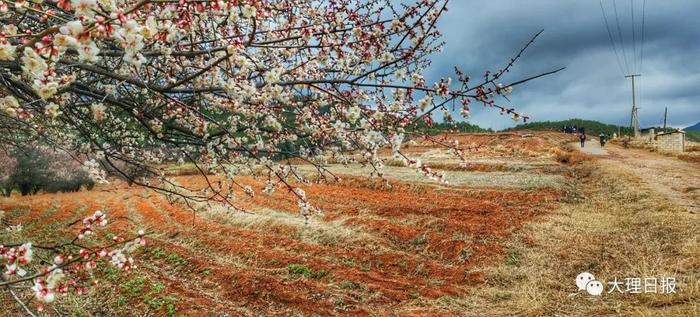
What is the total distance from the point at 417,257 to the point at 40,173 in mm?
35014

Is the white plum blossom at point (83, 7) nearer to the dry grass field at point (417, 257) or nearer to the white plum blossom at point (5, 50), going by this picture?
the white plum blossom at point (5, 50)

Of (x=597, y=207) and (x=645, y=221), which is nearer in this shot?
(x=645, y=221)

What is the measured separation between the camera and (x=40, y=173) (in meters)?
34.5

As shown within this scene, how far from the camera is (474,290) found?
315 inches

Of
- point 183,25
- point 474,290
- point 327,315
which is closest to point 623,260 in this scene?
point 474,290

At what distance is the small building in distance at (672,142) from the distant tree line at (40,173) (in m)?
41.6

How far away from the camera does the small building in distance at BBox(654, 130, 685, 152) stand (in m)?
29.2

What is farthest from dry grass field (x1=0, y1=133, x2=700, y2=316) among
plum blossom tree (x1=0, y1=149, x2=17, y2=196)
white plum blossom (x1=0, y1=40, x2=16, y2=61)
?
plum blossom tree (x1=0, y1=149, x2=17, y2=196)

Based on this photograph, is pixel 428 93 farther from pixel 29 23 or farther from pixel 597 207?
pixel 597 207

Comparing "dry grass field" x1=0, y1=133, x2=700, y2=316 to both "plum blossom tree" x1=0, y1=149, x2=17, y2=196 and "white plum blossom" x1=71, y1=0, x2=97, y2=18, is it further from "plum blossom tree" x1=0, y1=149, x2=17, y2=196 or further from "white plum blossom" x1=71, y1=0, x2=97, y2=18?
"plum blossom tree" x1=0, y1=149, x2=17, y2=196

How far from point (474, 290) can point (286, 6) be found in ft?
18.8

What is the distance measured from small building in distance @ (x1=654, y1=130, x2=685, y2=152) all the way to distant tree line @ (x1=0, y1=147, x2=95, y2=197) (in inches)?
1636

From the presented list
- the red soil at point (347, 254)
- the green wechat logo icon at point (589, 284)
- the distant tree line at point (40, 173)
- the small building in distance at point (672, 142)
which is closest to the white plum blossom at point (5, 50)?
the red soil at point (347, 254)

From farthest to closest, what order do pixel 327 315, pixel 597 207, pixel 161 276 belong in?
pixel 597 207 → pixel 161 276 → pixel 327 315
